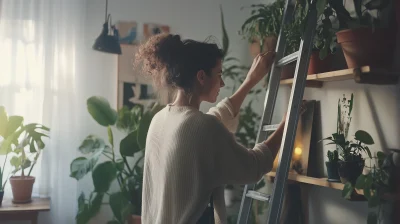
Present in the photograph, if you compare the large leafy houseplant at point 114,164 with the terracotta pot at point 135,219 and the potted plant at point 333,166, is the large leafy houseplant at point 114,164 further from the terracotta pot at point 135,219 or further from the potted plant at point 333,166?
the potted plant at point 333,166

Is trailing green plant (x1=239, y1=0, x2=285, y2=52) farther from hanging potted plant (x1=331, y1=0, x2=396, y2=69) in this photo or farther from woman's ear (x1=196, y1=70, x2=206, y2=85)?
woman's ear (x1=196, y1=70, x2=206, y2=85)

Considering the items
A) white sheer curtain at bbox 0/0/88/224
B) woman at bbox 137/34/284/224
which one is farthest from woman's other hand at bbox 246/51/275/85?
white sheer curtain at bbox 0/0/88/224

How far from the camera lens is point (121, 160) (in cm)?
301

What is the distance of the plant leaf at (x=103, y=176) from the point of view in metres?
2.78

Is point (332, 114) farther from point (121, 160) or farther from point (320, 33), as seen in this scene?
point (121, 160)

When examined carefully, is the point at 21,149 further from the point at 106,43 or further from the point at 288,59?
the point at 288,59

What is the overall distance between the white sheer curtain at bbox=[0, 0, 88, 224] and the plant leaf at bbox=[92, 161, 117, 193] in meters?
0.27

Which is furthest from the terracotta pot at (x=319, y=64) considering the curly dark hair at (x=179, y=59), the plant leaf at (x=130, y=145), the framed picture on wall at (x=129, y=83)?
the framed picture on wall at (x=129, y=83)

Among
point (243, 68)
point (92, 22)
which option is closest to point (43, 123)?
point (92, 22)

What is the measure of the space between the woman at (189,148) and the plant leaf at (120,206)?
3.83 ft

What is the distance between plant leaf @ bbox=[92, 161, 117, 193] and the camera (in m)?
2.78

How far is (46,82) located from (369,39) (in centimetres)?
203

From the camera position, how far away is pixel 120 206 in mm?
2795

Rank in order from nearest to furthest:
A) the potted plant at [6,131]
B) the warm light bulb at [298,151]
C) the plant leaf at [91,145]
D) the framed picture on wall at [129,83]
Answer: the warm light bulb at [298,151]
the potted plant at [6,131]
the plant leaf at [91,145]
the framed picture on wall at [129,83]
